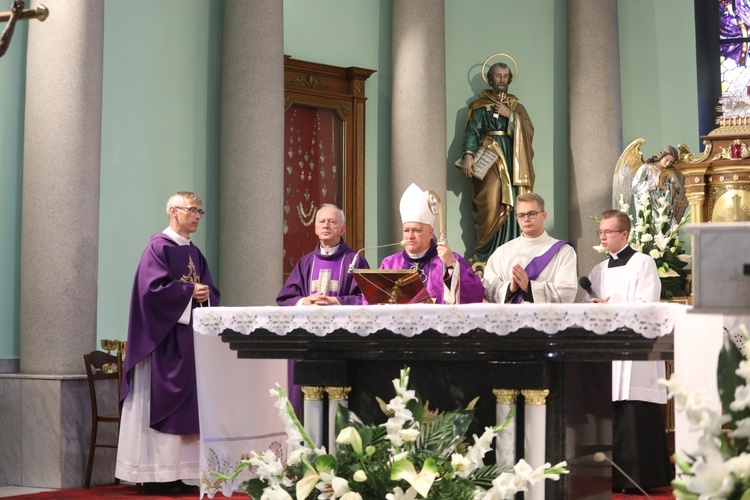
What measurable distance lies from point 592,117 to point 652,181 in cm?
128

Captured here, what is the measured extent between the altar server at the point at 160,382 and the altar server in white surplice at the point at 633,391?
2601 millimetres

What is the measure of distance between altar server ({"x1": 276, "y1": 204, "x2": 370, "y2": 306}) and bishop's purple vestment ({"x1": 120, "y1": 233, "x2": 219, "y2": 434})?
796mm

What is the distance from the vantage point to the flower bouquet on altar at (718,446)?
1871 mm

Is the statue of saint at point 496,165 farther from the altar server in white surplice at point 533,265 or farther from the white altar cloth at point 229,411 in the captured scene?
the white altar cloth at point 229,411

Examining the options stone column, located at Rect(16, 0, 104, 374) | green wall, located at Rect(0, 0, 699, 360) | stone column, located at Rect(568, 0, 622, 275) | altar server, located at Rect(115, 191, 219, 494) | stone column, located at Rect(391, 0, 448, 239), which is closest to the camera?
altar server, located at Rect(115, 191, 219, 494)

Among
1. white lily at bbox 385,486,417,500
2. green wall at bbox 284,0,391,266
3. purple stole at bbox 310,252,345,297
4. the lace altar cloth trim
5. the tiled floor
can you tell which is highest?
green wall at bbox 284,0,391,266

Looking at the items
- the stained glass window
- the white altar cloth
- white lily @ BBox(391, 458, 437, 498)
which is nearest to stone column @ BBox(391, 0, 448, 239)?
the stained glass window

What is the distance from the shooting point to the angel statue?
9.84 metres

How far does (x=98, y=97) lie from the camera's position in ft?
25.8

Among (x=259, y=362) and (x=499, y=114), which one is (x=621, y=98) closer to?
(x=499, y=114)

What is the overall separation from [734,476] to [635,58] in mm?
10117

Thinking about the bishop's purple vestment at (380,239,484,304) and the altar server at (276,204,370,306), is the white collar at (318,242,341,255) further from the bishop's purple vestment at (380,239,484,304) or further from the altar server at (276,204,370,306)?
the bishop's purple vestment at (380,239,484,304)

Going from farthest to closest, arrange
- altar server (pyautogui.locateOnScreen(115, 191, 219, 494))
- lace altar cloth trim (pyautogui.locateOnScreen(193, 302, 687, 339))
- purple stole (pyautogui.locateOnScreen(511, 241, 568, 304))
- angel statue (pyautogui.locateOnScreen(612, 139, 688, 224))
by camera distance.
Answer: angel statue (pyautogui.locateOnScreen(612, 139, 688, 224)) < altar server (pyautogui.locateOnScreen(115, 191, 219, 494)) < purple stole (pyautogui.locateOnScreen(511, 241, 568, 304)) < lace altar cloth trim (pyautogui.locateOnScreen(193, 302, 687, 339))

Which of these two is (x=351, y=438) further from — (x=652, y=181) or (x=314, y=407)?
(x=652, y=181)
